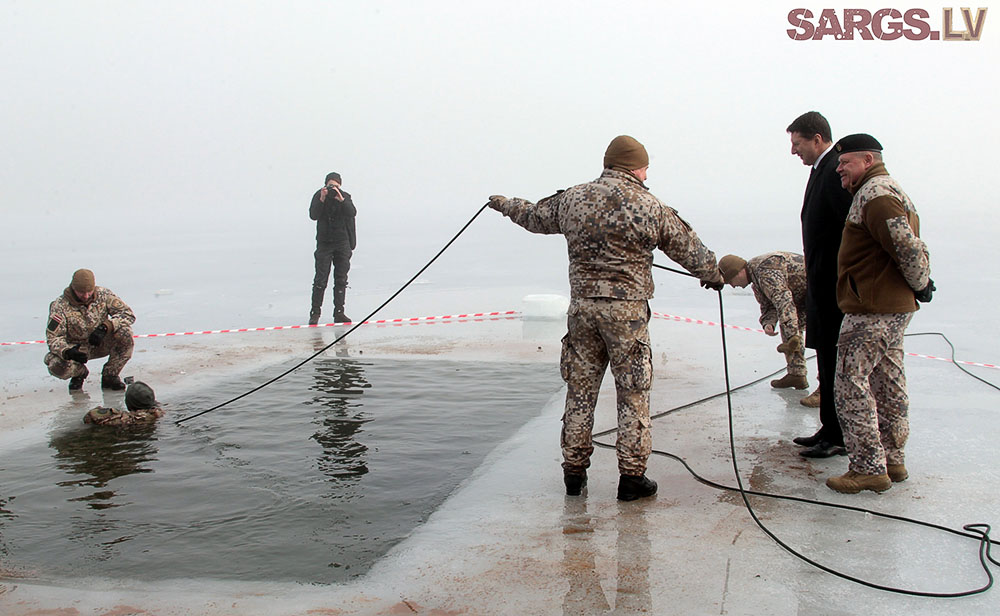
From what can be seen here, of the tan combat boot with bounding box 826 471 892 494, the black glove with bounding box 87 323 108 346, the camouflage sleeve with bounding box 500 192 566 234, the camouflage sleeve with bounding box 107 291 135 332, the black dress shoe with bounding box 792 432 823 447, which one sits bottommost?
the tan combat boot with bounding box 826 471 892 494

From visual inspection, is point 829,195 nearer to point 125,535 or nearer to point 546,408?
point 546,408

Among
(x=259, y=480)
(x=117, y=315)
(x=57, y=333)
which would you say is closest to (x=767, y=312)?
(x=259, y=480)

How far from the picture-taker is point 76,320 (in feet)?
22.3

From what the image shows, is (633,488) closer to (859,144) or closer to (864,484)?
(864,484)

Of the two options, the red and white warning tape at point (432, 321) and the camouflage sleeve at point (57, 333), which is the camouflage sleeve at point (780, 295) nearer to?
the red and white warning tape at point (432, 321)

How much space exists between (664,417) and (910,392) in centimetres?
184

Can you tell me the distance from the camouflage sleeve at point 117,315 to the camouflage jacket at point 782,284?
4.87 m

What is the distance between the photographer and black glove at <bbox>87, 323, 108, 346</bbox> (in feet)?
22.1

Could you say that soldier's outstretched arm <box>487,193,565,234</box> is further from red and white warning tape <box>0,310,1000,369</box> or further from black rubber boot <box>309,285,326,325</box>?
black rubber boot <box>309,285,326,325</box>

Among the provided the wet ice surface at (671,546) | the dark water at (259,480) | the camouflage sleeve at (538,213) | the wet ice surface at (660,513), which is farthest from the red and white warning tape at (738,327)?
the camouflage sleeve at (538,213)

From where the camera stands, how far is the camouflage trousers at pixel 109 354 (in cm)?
677

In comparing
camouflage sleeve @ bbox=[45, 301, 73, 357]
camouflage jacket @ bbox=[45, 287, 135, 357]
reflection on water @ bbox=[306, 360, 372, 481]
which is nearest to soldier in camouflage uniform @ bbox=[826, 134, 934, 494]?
reflection on water @ bbox=[306, 360, 372, 481]

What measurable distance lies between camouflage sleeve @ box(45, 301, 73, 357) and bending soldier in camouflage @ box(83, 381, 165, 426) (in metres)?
1.02

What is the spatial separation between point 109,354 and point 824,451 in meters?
5.41
